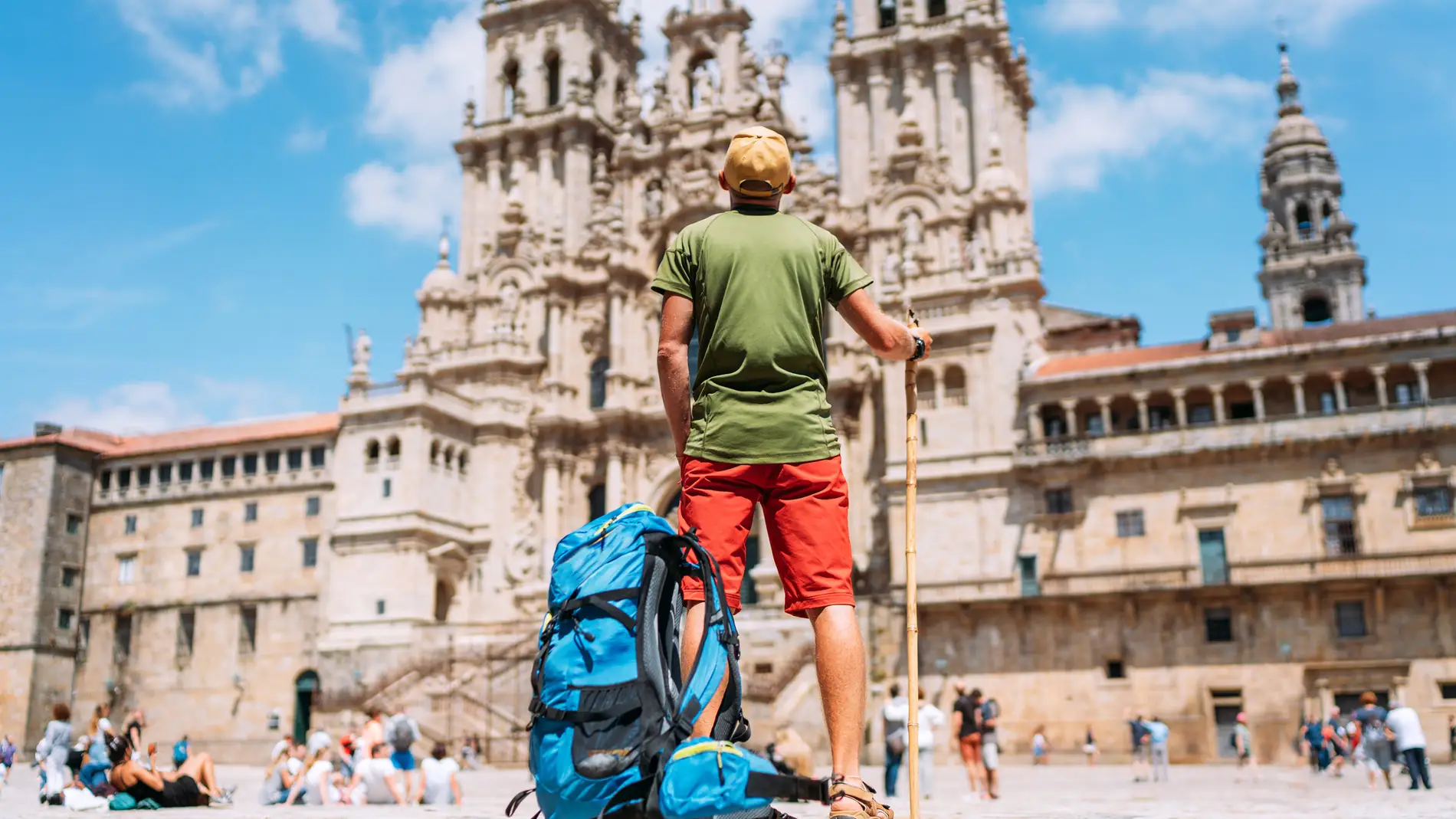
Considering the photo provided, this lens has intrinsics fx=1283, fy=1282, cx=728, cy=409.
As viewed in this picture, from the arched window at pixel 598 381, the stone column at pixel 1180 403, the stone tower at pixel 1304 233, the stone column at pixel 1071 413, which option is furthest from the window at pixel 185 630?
the stone tower at pixel 1304 233

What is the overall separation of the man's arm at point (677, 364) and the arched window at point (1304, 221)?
67644 mm

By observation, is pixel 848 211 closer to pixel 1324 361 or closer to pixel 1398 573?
pixel 1324 361

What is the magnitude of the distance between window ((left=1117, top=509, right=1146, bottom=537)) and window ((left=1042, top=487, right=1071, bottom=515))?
151 centimetres

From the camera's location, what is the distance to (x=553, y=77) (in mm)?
57094

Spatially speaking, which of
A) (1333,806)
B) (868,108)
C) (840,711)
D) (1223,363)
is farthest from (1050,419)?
(840,711)

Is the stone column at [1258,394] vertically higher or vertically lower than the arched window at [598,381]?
lower

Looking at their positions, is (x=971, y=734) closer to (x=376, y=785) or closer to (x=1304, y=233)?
(x=376, y=785)

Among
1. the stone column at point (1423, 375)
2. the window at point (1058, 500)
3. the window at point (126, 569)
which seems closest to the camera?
the stone column at point (1423, 375)

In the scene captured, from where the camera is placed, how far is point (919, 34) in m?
47.5

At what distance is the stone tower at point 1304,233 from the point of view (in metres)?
64.1

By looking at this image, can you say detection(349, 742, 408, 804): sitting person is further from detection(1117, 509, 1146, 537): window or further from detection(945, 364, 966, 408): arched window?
detection(945, 364, 966, 408): arched window

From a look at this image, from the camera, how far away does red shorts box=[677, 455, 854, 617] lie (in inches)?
233

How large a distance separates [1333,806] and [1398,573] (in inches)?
928

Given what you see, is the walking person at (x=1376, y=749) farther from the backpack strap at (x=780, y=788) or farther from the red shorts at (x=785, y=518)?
the backpack strap at (x=780, y=788)
